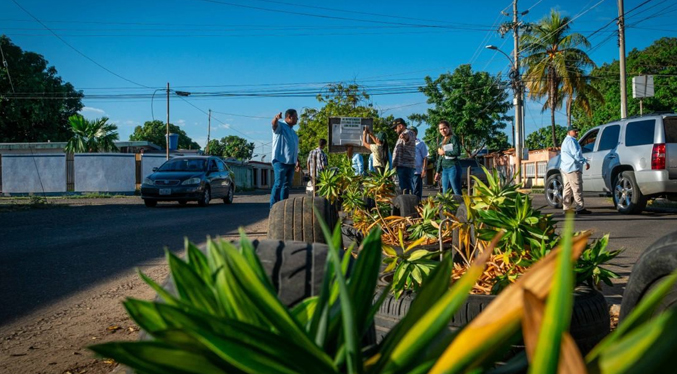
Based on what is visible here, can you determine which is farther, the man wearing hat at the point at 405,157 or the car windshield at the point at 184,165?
the car windshield at the point at 184,165

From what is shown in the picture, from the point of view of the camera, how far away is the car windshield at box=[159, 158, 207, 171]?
1609cm

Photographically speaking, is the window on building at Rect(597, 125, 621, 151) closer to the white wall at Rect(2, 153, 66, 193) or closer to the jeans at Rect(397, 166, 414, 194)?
the jeans at Rect(397, 166, 414, 194)

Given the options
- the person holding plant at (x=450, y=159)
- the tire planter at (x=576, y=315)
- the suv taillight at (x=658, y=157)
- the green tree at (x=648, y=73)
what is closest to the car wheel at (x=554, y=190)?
the suv taillight at (x=658, y=157)

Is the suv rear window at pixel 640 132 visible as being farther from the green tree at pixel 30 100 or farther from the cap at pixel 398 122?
the green tree at pixel 30 100

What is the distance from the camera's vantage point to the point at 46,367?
266 centimetres

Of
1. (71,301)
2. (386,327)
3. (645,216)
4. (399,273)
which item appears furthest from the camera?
(645,216)

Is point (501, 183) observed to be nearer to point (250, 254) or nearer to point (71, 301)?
point (250, 254)

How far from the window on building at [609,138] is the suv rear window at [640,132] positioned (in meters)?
0.35

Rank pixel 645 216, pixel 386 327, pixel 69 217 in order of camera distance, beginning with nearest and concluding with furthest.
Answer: pixel 386 327
pixel 645 216
pixel 69 217

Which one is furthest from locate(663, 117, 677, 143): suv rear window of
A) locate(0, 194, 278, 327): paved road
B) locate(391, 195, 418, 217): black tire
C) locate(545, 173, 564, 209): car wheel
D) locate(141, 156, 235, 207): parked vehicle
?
locate(141, 156, 235, 207): parked vehicle

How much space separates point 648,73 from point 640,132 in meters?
40.3

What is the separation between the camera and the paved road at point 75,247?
4.52 meters

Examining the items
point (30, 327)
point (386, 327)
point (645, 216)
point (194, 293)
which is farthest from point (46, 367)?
point (645, 216)

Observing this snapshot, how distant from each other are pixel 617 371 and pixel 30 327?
12.5 feet
